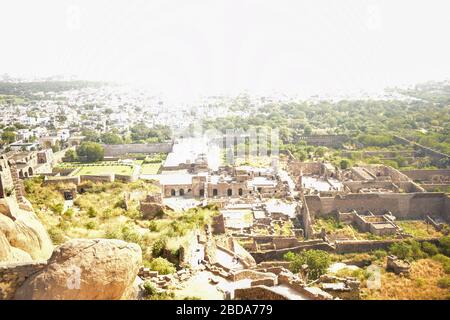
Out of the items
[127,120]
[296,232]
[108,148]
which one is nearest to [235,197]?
[296,232]

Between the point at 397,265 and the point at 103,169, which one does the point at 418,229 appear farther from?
the point at 103,169

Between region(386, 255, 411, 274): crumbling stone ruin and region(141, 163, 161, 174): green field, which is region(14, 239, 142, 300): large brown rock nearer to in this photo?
region(386, 255, 411, 274): crumbling stone ruin

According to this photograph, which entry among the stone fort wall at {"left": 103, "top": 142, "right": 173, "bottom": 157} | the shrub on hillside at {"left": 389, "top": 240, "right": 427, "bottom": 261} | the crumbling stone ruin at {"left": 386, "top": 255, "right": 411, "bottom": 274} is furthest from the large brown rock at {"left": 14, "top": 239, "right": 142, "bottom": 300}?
the stone fort wall at {"left": 103, "top": 142, "right": 173, "bottom": 157}

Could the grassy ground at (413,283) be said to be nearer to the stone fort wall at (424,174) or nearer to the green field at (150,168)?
the stone fort wall at (424,174)

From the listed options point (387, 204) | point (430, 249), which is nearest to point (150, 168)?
point (387, 204)

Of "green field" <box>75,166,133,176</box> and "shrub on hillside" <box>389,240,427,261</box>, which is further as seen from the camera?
"green field" <box>75,166,133,176</box>

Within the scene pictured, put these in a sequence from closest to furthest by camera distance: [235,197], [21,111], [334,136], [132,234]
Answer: [132,234], [235,197], [21,111], [334,136]

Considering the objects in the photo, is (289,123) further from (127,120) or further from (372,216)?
(372,216)
